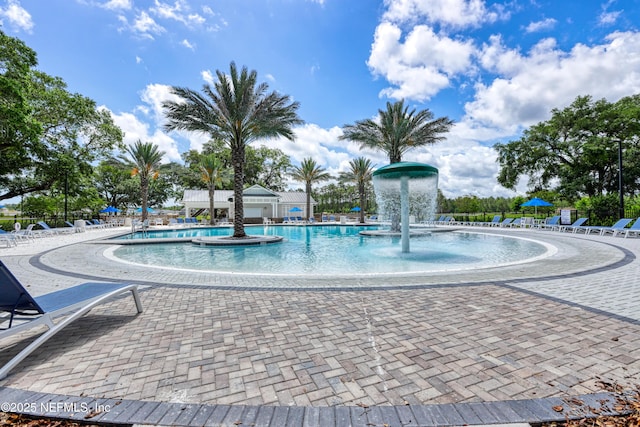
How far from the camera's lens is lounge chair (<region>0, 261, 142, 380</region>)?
105 inches

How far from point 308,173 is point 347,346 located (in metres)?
34.2

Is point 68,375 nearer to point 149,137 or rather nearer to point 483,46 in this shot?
point 483,46

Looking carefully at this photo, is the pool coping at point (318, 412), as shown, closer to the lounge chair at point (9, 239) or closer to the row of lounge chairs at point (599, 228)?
the lounge chair at point (9, 239)

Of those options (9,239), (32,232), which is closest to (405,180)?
(9,239)

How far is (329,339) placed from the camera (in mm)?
3367

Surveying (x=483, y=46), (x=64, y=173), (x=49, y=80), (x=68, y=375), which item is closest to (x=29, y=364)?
(x=68, y=375)

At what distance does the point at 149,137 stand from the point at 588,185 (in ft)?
147

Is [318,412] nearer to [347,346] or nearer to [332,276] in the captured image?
[347,346]

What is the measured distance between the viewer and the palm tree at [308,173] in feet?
119

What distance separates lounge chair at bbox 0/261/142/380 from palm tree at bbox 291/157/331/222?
3258 centimetres

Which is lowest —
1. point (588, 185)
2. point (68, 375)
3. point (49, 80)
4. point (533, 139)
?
point (68, 375)

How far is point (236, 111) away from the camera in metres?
15.9

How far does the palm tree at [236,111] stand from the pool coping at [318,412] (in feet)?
49.4

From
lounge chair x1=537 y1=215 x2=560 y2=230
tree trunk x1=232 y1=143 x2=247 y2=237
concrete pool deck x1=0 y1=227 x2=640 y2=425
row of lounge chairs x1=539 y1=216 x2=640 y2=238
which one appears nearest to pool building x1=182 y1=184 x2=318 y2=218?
tree trunk x1=232 y1=143 x2=247 y2=237
